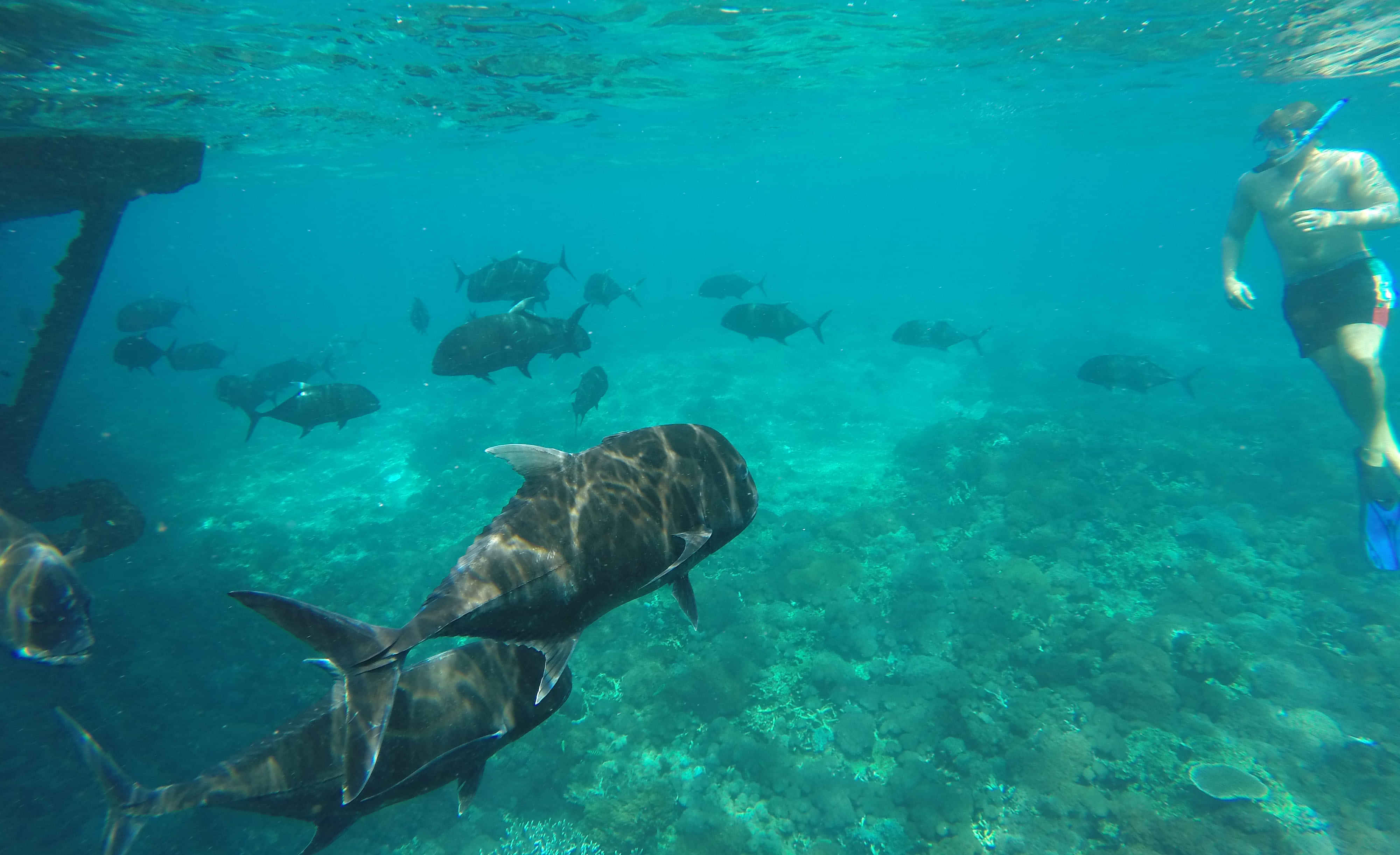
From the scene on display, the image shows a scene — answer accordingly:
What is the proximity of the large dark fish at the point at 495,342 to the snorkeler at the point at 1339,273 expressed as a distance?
30.9 ft

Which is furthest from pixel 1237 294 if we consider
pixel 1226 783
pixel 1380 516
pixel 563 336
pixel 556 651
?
pixel 556 651

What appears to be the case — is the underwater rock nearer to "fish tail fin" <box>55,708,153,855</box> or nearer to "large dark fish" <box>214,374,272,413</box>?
"fish tail fin" <box>55,708,153,855</box>

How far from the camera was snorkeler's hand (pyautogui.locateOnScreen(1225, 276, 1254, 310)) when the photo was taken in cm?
782

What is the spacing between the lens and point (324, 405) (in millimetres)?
8812

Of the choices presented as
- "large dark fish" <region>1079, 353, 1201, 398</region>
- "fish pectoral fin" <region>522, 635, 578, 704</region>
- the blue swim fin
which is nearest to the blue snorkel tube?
"large dark fish" <region>1079, 353, 1201, 398</region>

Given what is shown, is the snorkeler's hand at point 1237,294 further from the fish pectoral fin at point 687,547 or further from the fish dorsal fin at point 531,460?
the fish dorsal fin at point 531,460

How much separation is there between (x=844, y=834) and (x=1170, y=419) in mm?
17650

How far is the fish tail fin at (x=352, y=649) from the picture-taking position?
7.07 feet

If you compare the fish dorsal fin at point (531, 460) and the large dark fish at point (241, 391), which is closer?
the fish dorsal fin at point (531, 460)

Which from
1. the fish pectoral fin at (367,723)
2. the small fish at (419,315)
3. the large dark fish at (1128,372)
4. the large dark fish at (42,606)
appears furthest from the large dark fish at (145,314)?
the large dark fish at (1128,372)

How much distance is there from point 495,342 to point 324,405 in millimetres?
3658

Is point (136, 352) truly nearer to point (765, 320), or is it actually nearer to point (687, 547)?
point (765, 320)

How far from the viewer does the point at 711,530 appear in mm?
2832

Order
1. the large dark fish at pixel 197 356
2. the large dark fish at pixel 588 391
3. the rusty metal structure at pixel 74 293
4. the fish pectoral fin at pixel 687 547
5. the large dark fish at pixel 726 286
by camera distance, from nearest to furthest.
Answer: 1. the fish pectoral fin at pixel 687 547
2. the rusty metal structure at pixel 74 293
3. the large dark fish at pixel 588 391
4. the large dark fish at pixel 197 356
5. the large dark fish at pixel 726 286
